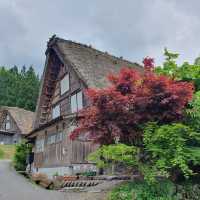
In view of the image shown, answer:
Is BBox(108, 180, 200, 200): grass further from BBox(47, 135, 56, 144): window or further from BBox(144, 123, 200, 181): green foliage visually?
BBox(47, 135, 56, 144): window

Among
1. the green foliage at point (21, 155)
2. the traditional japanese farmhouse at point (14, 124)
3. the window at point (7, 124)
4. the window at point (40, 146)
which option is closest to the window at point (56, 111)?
the window at point (40, 146)

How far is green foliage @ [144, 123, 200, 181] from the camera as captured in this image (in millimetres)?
8484

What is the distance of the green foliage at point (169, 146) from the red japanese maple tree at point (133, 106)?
53 cm

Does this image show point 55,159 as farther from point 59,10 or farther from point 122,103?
point 122,103

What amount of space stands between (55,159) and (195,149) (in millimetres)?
11844

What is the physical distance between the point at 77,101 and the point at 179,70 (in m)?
10.5

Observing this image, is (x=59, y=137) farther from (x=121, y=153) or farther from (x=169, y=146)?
(x=169, y=146)

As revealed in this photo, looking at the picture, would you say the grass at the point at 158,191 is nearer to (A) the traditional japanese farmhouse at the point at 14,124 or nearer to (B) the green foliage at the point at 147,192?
(B) the green foliage at the point at 147,192

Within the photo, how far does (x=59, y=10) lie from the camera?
13.5 m

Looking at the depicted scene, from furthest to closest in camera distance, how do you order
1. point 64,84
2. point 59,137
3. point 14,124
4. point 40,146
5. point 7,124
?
point 7,124 < point 14,124 < point 40,146 < point 64,84 < point 59,137

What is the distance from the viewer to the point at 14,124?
54.2 metres

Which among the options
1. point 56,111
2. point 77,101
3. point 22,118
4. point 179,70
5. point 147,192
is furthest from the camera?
point 22,118

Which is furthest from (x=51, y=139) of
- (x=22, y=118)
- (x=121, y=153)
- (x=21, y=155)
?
(x=22, y=118)

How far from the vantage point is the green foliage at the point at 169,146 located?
8484 millimetres
